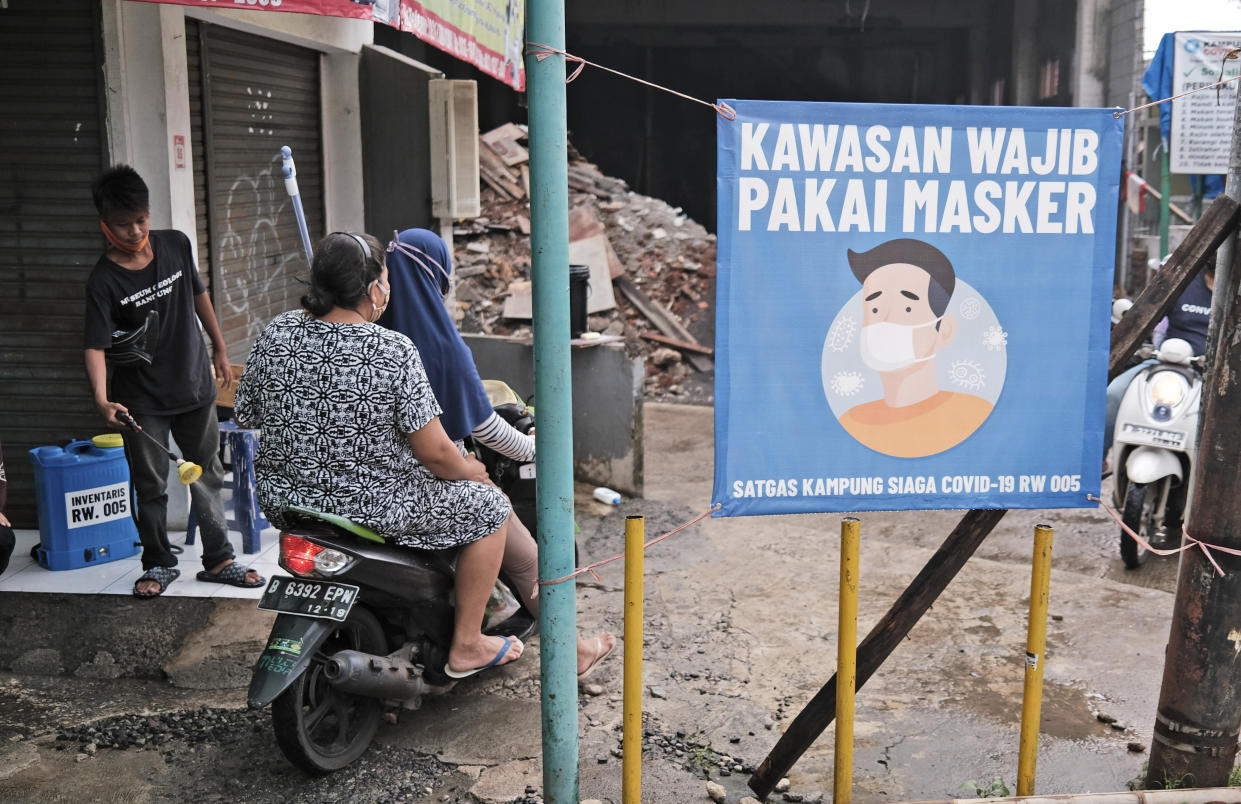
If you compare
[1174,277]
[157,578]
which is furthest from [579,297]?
[1174,277]

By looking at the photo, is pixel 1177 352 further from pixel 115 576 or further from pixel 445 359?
pixel 115 576

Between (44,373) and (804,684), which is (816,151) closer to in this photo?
(804,684)

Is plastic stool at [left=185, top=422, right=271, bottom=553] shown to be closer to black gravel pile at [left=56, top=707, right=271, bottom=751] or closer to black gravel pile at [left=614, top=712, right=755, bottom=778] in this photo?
black gravel pile at [left=56, top=707, right=271, bottom=751]

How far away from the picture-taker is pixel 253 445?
5.77 meters

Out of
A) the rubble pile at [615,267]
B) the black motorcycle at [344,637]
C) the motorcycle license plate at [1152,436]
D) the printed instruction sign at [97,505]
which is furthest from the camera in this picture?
the rubble pile at [615,267]

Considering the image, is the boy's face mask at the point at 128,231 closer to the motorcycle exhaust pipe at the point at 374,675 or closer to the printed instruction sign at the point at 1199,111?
the motorcycle exhaust pipe at the point at 374,675

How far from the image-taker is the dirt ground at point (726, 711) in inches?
150

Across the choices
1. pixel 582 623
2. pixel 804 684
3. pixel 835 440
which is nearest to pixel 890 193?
pixel 835 440

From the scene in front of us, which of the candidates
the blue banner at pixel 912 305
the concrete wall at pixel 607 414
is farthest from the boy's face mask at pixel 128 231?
the blue banner at pixel 912 305

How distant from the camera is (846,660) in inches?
130

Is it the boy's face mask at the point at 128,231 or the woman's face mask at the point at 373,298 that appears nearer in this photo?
the woman's face mask at the point at 373,298

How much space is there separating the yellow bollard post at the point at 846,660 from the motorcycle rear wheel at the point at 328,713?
1587mm

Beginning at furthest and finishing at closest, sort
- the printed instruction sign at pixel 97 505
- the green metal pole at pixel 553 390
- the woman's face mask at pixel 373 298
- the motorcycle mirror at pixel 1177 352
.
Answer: the motorcycle mirror at pixel 1177 352 → the printed instruction sign at pixel 97 505 → the woman's face mask at pixel 373 298 → the green metal pole at pixel 553 390

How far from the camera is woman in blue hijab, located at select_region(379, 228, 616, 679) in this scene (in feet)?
14.5
